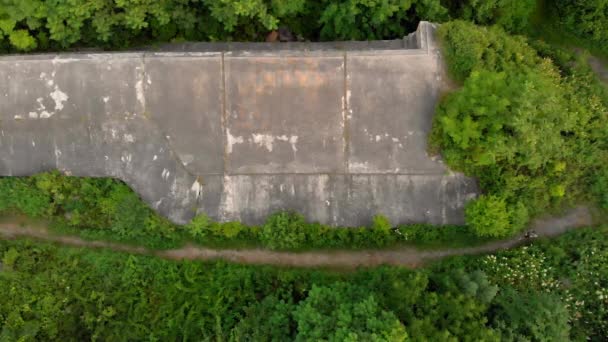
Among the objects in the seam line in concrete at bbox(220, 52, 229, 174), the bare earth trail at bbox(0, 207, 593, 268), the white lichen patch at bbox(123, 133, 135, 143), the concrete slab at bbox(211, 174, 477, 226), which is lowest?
the bare earth trail at bbox(0, 207, 593, 268)

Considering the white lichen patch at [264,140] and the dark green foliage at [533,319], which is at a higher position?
the white lichen patch at [264,140]

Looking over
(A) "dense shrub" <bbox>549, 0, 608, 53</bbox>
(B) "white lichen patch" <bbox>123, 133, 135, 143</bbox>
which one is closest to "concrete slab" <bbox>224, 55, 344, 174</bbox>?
(B) "white lichen patch" <bbox>123, 133, 135, 143</bbox>

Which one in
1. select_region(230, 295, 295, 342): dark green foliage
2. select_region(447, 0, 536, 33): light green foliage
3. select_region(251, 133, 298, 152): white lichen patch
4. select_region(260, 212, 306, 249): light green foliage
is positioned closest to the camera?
select_region(230, 295, 295, 342): dark green foliage

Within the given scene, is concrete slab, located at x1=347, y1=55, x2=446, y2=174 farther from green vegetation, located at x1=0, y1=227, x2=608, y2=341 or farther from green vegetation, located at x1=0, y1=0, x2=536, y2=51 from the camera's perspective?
green vegetation, located at x1=0, y1=227, x2=608, y2=341

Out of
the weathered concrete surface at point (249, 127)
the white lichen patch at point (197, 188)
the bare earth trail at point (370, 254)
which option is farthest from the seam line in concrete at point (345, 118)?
the white lichen patch at point (197, 188)

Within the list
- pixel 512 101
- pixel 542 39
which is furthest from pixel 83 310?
pixel 542 39

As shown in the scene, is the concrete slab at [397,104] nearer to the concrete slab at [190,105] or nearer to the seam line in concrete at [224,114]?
the seam line in concrete at [224,114]

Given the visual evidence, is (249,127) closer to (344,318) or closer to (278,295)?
(278,295)
